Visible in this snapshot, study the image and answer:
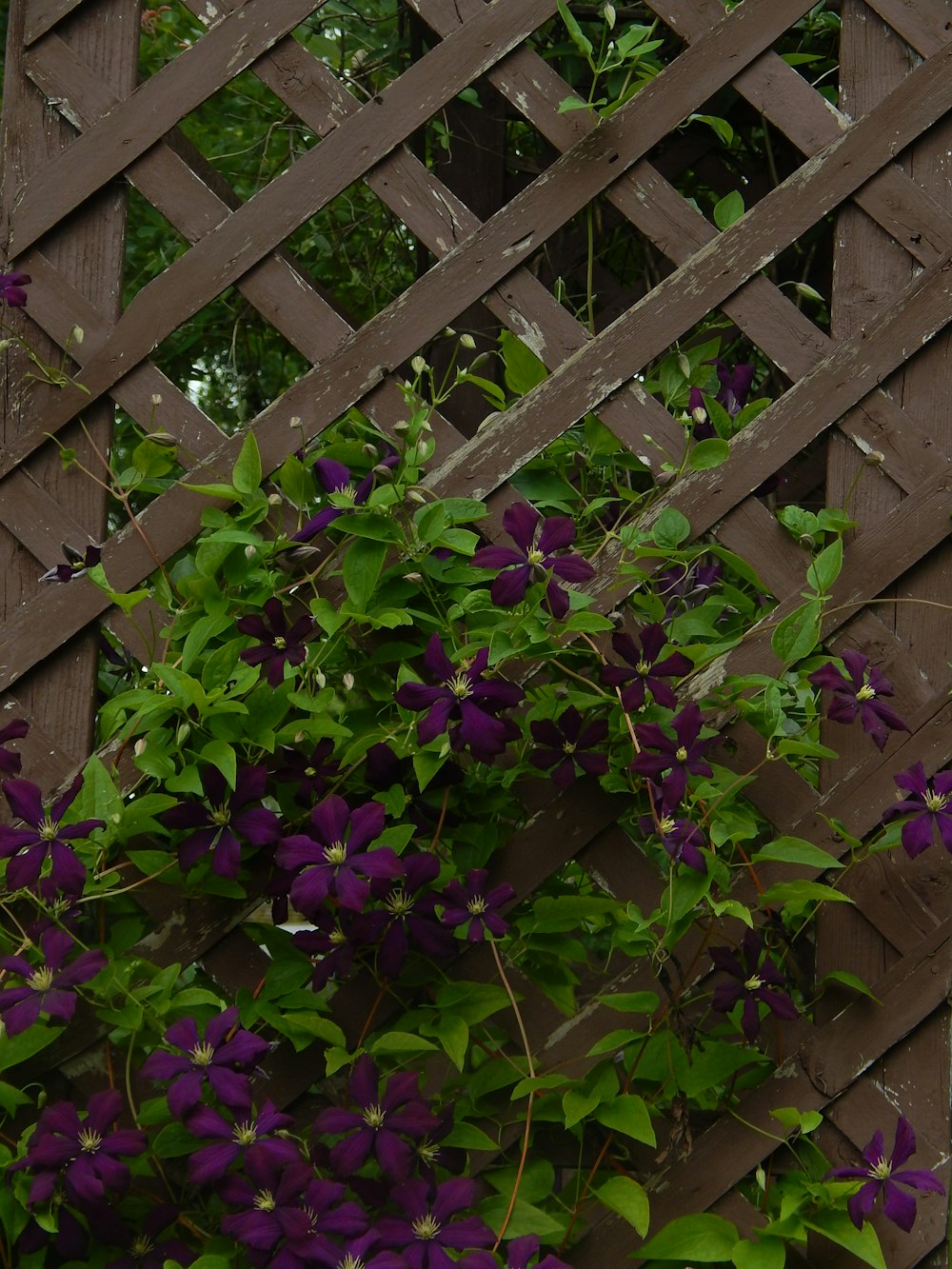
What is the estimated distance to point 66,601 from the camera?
54.6 inches

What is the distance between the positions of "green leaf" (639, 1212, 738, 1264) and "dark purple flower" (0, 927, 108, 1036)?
61 centimetres

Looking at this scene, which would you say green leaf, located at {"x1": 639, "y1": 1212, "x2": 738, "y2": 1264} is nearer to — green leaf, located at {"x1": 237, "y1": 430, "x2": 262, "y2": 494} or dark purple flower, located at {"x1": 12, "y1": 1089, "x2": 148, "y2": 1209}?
dark purple flower, located at {"x1": 12, "y1": 1089, "x2": 148, "y2": 1209}

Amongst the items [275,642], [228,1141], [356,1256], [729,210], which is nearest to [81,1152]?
[228,1141]

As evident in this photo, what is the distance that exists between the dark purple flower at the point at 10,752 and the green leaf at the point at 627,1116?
0.67 m

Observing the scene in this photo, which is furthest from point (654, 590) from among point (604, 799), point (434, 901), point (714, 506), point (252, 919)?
point (252, 919)

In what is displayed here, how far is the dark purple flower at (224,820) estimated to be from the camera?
4.12 ft

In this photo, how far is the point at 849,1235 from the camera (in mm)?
1248

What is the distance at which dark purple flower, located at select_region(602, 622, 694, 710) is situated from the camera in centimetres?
126

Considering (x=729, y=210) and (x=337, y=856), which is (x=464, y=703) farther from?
(x=729, y=210)

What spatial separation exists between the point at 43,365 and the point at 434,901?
72 cm

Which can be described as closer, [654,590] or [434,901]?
[434,901]

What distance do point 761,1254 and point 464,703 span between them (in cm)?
61

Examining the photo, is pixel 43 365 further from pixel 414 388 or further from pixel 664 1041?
pixel 664 1041

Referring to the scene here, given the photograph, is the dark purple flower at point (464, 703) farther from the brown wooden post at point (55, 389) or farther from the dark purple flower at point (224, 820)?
the brown wooden post at point (55, 389)
